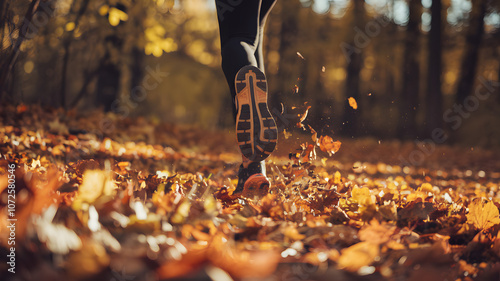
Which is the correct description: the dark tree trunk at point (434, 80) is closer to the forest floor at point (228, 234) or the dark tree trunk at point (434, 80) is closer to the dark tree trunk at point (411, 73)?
the dark tree trunk at point (411, 73)

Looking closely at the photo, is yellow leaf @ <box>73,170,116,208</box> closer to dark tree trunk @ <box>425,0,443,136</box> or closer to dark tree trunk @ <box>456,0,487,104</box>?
dark tree trunk @ <box>425,0,443,136</box>

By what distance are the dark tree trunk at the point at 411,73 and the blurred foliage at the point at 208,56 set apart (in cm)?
29

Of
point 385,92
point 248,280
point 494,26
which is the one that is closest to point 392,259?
point 248,280

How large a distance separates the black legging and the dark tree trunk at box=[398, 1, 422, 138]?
1306 cm

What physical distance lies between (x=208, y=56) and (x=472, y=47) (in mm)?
11689

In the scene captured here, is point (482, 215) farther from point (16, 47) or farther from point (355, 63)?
point (355, 63)

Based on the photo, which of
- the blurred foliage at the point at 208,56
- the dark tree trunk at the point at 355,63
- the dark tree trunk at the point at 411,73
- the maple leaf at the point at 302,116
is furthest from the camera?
the dark tree trunk at the point at 355,63

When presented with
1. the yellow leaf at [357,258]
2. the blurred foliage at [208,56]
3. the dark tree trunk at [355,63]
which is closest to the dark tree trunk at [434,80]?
the blurred foliage at [208,56]

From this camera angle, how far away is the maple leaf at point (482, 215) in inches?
60.2

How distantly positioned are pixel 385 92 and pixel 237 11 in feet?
62.8

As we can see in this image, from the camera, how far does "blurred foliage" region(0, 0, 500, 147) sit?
5.93m

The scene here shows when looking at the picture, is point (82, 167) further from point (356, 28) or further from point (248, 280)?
point (356, 28)

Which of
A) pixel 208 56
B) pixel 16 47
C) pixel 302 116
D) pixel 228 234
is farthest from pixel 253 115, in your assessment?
pixel 208 56

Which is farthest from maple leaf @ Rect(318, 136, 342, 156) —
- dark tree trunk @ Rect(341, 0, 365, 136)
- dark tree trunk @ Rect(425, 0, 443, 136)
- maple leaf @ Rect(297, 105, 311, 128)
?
dark tree trunk @ Rect(341, 0, 365, 136)
